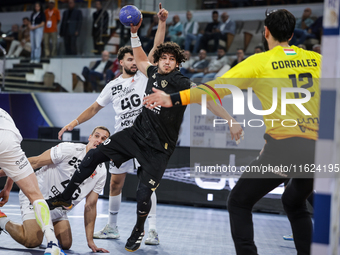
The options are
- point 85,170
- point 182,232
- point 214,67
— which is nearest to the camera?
point 85,170

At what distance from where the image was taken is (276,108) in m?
2.73

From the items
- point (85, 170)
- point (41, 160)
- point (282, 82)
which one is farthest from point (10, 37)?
point (282, 82)

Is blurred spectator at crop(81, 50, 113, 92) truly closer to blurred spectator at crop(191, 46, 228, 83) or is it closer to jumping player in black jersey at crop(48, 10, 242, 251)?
blurred spectator at crop(191, 46, 228, 83)

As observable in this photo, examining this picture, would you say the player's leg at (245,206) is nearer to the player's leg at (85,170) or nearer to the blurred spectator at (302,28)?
the player's leg at (85,170)

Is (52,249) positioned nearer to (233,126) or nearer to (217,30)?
(233,126)

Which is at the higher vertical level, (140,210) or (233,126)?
(233,126)

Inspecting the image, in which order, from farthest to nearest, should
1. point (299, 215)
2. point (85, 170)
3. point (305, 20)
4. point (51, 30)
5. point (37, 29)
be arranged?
point (37, 29), point (51, 30), point (305, 20), point (85, 170), point (299, 215)

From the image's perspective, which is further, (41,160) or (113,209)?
(113,209)

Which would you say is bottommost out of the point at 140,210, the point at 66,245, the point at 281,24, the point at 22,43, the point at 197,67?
the point at 66,245

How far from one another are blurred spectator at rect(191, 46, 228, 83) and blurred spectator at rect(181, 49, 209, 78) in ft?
0.30

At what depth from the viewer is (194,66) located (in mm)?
10156

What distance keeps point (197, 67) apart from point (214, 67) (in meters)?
0.46

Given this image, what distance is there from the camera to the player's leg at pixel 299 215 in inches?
116

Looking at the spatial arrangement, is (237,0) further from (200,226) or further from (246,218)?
(246,218)
